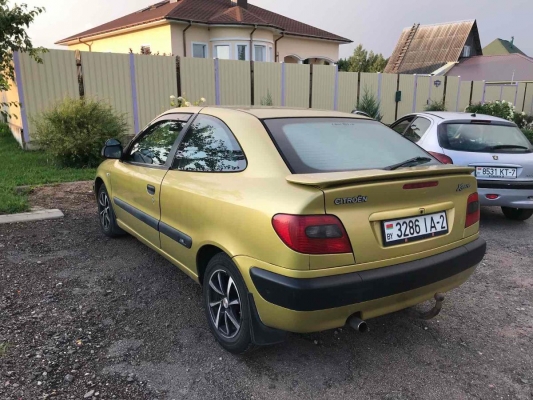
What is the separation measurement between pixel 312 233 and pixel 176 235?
1371 millimetres

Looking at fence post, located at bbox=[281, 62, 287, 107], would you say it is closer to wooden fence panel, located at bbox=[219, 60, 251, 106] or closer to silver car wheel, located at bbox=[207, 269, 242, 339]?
wooden fence panel, located at bbox=[219, 60, 251, 106]

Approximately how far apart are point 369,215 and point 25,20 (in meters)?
6.19

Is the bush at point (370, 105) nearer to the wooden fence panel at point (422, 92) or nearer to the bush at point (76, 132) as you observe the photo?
the wooden fence panel at point (422, 92)

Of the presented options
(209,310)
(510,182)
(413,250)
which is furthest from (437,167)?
(510,182)

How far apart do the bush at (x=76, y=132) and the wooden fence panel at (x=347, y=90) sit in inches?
401

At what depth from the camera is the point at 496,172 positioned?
5.52 m

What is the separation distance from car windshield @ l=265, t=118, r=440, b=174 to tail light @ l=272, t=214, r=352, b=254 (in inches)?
15.6

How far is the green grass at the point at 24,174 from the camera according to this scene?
6.11 m

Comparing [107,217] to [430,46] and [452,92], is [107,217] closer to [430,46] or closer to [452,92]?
[452,92]

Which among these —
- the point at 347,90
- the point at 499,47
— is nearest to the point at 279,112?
the point at 347,90

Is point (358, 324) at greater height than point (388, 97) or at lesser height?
lesser

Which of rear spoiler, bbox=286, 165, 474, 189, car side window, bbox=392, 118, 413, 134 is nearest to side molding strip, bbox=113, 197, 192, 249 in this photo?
rear spoiler, bbox=286, 165, 474, 189

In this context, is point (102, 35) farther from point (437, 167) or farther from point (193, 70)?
point (437, 167)

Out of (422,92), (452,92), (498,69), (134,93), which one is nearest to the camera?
(134,93)
